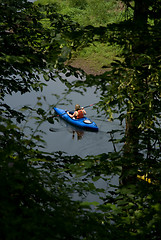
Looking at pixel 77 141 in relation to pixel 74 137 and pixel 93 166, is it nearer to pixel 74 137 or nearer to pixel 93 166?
pixel 74 137

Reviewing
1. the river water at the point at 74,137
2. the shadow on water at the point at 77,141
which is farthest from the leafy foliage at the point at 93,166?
the shadow on water at the point at 77,141

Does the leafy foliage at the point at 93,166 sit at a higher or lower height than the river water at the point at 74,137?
lower

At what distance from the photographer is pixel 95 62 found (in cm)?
1872

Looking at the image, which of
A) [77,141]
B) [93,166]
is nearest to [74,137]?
[77,141]

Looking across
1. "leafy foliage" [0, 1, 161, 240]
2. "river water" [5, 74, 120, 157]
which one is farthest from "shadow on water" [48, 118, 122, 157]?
"leafy foliage" [0, 1, 161, 240]

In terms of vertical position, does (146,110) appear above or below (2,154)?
above

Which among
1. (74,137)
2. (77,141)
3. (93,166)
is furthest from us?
(74,137)

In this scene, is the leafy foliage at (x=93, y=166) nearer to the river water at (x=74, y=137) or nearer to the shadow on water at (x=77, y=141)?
the river water at (x=74, y=137)

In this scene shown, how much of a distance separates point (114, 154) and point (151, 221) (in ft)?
2.16

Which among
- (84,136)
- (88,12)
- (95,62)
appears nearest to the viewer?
(84,136)

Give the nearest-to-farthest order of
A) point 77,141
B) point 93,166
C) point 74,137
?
point 93,166, point 77,141, point 74,137

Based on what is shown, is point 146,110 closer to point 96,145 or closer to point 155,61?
point 155,61

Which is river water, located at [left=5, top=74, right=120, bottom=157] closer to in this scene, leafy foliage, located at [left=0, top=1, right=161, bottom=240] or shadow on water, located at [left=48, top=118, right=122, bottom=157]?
shadow on water, located at [left=48, top=118, right=122, bottom=157]

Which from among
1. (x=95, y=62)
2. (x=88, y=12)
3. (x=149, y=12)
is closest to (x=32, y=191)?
(x=149, y=12)
